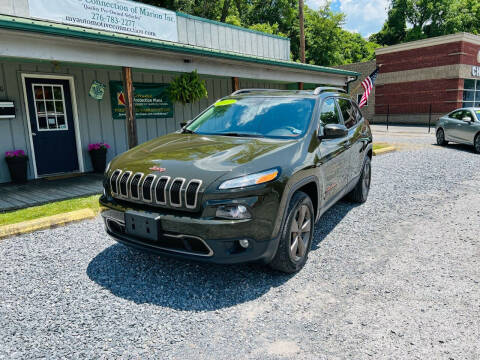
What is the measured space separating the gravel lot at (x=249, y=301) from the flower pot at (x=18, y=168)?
158 inches

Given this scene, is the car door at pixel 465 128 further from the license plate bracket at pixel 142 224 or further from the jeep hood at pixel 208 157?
the license plate bracket at pixel 142 224

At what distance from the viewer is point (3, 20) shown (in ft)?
17.5

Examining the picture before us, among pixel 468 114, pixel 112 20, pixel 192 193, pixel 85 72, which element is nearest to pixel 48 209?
pixel 192 193

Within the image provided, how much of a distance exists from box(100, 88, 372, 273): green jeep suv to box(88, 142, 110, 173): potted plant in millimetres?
5720

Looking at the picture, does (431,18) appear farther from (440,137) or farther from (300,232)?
(300,232)

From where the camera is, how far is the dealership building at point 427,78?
25.3m

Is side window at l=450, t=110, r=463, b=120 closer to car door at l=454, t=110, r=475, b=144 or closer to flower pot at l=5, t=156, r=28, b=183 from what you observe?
car door at l=454, t=110, r=475, b=144

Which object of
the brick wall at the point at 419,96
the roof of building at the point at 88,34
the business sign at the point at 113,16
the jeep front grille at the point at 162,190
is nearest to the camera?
the jeep front grille at the point at 162,190

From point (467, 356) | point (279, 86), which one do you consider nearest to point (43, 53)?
point (467, 356)

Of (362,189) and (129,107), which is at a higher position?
(129,107)

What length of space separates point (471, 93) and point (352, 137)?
89.6 feet

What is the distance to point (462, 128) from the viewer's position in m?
12.2

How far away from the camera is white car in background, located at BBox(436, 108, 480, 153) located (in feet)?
38.4

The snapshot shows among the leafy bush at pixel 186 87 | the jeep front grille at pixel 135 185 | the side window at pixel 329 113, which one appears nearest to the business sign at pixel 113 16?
the leafy bush at pixel 186 87
